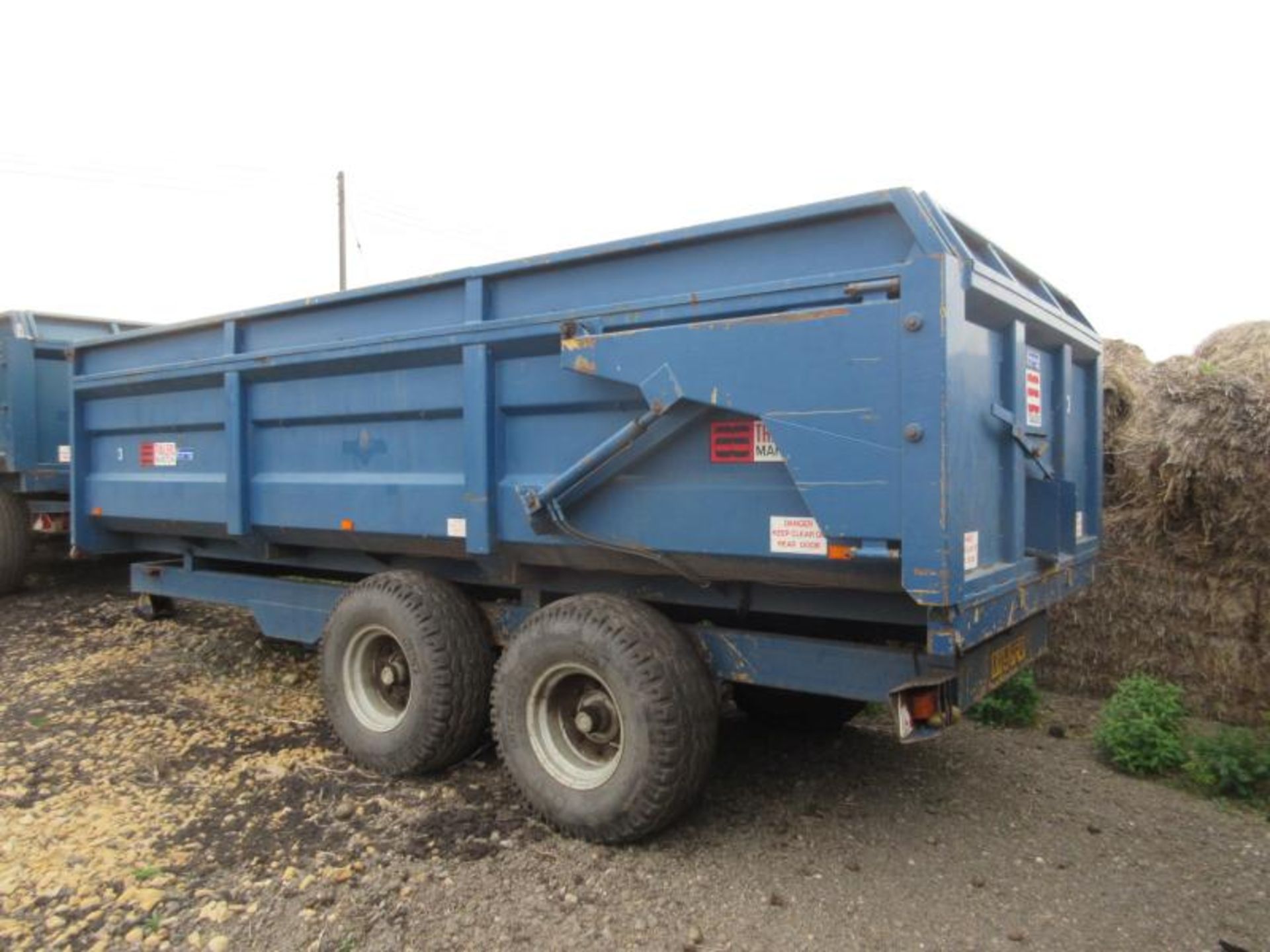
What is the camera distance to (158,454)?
5465mm

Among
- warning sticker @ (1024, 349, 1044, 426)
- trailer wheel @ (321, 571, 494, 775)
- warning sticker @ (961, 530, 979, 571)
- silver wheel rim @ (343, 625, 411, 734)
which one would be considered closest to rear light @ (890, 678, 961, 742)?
warning sticker @ (961, 530, 979, 571)

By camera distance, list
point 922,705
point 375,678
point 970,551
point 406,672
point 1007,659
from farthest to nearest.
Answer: point 375,678 < point 406,672 < point 1007,659 < point 922,705 < point 970,551

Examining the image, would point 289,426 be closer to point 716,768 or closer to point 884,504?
point 716,768

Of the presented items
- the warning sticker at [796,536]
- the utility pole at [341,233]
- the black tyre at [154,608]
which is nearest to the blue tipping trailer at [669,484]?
the warning sticker at [796,536]

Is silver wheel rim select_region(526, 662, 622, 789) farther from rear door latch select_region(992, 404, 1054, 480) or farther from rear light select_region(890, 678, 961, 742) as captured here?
rear door latch select_region(992, 404, 1054, 480)

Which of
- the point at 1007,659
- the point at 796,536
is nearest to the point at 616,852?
the point at 796,536

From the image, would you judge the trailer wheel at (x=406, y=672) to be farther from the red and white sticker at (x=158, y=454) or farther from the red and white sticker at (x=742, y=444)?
the red and white sticker at (x=158, y=454)

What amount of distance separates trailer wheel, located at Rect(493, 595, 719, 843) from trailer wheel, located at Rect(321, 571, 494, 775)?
38cm

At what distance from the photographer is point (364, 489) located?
13.9ft

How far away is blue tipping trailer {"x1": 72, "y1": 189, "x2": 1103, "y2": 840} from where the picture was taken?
109 inches

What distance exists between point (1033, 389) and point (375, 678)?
10.7 feet

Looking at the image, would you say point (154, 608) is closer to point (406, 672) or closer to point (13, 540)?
point (13, 540)

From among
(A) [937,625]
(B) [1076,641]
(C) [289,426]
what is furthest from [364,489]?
(B) [1076,641]

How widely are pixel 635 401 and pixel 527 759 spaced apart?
148 cm
